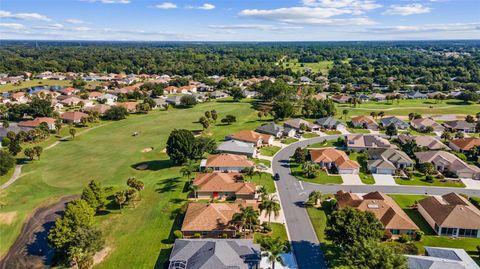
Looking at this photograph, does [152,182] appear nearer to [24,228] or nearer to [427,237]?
[24,228]

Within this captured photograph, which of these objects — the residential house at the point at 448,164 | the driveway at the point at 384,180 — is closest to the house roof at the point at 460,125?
the residential house at the point at 448,164

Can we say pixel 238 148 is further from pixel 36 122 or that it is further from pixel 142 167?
pixel 36 122

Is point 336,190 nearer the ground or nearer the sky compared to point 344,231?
nearer the ground

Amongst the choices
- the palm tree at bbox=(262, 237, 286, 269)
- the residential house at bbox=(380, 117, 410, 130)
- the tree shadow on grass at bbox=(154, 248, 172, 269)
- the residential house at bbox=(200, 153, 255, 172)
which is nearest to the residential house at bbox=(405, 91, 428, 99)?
the residential house at bbox=(380, 117, 410, 130)

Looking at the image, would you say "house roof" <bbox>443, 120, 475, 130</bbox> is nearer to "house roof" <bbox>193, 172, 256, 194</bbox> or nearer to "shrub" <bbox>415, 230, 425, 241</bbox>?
"shrub" <bbox>415, 230, 425, 241</bbox>

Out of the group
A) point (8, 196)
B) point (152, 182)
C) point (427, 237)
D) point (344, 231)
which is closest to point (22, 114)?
point (8, 196)
